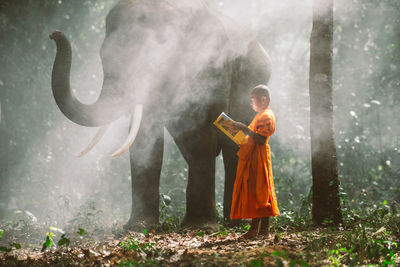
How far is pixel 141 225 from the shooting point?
5.76 meters

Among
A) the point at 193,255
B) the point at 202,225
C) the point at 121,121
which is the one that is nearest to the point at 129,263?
the point at 193,255

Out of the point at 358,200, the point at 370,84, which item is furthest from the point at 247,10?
the point at 358,200

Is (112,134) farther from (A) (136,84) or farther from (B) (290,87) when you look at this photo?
(A) (136,84)

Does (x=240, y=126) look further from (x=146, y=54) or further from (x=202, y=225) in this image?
(x=146, y=54)

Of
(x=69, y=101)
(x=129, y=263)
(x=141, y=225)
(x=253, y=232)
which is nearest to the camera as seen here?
(x=129, y=263)

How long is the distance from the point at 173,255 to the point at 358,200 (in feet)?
25.6

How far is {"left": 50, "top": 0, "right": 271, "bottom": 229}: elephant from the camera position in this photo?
567cm

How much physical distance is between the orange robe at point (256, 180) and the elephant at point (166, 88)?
959 mm

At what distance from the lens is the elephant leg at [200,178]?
5.59 meters

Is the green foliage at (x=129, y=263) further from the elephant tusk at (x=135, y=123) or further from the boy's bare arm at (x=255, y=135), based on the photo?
the elephant tusk at (x=135, y=123)

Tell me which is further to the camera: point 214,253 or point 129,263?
point 214,253

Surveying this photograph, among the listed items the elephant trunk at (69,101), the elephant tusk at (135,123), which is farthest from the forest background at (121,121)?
the elephant trunk at (69,101)

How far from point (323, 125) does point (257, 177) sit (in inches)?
60.7

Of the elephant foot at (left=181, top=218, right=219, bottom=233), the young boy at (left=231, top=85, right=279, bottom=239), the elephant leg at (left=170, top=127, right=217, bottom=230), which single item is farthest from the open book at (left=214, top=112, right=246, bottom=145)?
the elephant foot at (left=181, top=218, right=219, bottom=233)
